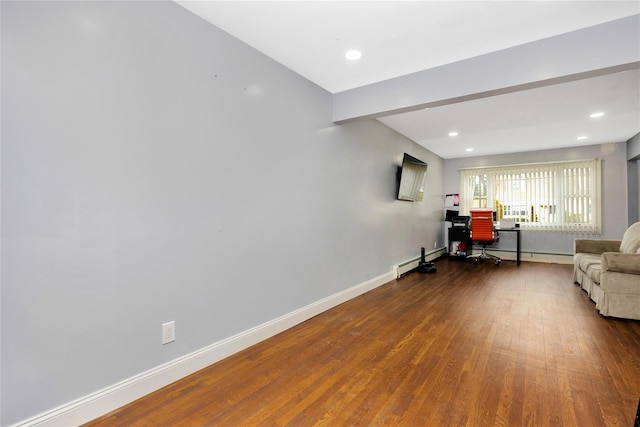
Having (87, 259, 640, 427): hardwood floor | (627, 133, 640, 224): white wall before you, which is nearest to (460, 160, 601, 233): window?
(627, 133, 640, 224): white wall

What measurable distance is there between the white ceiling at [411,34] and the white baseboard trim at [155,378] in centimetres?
232

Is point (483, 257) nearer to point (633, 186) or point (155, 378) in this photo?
point (633, 186)

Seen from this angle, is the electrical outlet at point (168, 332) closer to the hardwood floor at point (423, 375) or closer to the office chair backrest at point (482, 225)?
the hardwood floor at point (423, 375)

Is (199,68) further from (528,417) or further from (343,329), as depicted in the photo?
(528,417)

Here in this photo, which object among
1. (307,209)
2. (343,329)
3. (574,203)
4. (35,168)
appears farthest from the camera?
(574,203)

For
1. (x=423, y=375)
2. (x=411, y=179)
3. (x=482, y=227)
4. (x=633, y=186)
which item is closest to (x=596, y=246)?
(x=482, y=227)

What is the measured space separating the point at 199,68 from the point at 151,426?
7.07 feet

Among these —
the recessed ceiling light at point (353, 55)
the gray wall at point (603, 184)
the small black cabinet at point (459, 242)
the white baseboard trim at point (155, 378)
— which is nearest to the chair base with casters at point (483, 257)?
the small black cabinet at point (459, 242)

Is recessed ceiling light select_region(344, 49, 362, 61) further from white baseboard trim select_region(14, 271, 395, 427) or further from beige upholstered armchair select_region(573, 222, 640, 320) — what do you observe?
beige upholstered armchair select_region(573, 222, 640, 320)

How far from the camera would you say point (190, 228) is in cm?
208

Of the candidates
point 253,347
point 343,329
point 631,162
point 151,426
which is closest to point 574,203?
point 631,162

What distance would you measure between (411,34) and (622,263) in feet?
9.95

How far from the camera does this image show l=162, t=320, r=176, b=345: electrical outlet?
1943mm

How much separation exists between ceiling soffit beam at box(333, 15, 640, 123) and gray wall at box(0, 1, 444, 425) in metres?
0.88
